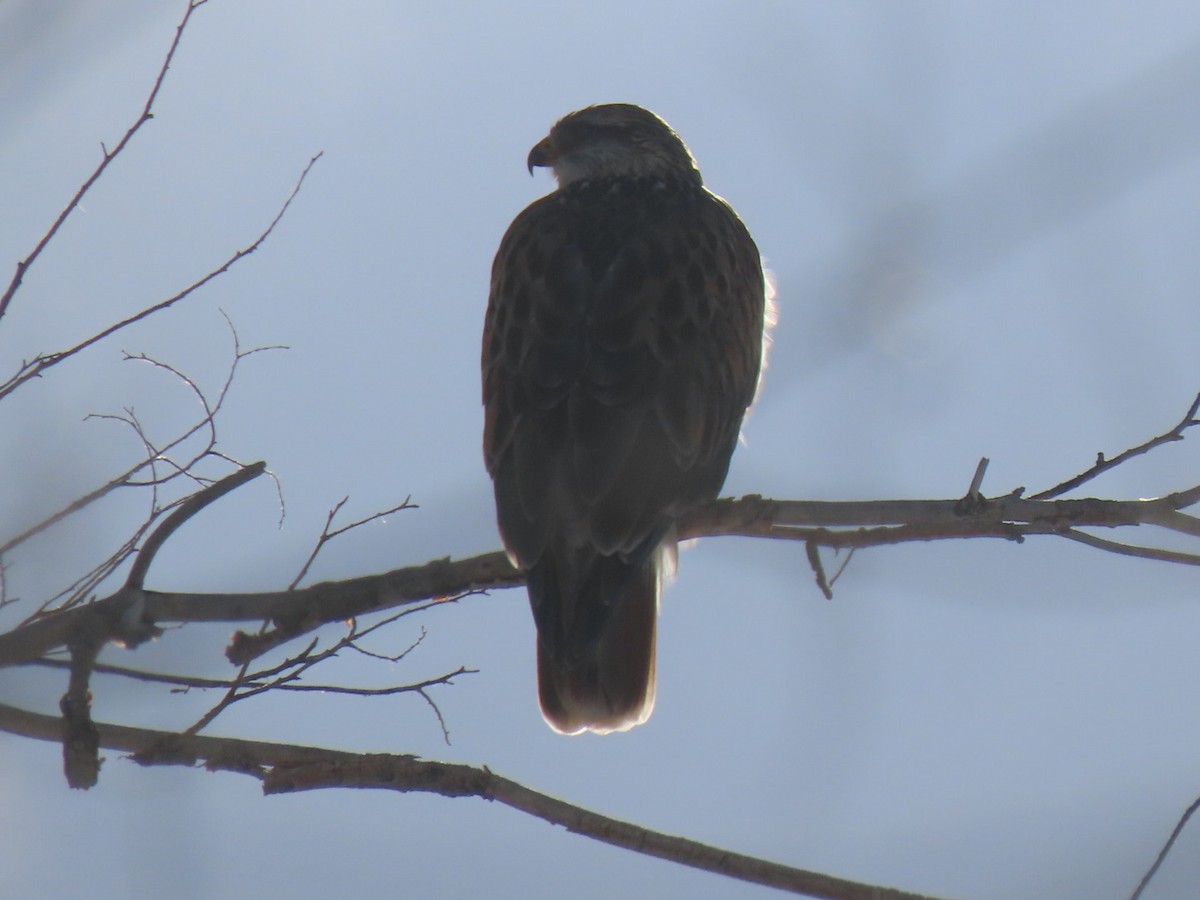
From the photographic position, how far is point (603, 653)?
3963 mm

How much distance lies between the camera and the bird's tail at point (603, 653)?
3.79m

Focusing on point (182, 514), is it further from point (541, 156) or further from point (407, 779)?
point (541, 156)

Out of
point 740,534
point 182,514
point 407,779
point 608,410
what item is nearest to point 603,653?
Answer: point 740,534

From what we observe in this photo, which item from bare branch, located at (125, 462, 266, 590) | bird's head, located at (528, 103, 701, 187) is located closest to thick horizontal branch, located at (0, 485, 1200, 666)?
bare branch, located at (125, 462, 266, 590)

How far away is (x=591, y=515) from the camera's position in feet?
12.5

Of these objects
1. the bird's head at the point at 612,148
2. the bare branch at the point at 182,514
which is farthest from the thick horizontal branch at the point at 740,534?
the bird's head at the point at 612,148

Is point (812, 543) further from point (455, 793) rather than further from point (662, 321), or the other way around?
point (455, 793)

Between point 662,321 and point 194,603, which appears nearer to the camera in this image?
point 194,603

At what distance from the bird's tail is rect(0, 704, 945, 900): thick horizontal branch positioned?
0.86 m

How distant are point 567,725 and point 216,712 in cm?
123

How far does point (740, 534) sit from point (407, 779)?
4.33 feet

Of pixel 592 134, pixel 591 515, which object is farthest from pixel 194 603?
pixel 592 134

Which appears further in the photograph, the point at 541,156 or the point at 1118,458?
the point at 541,156

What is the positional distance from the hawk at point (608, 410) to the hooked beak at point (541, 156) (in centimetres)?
84
